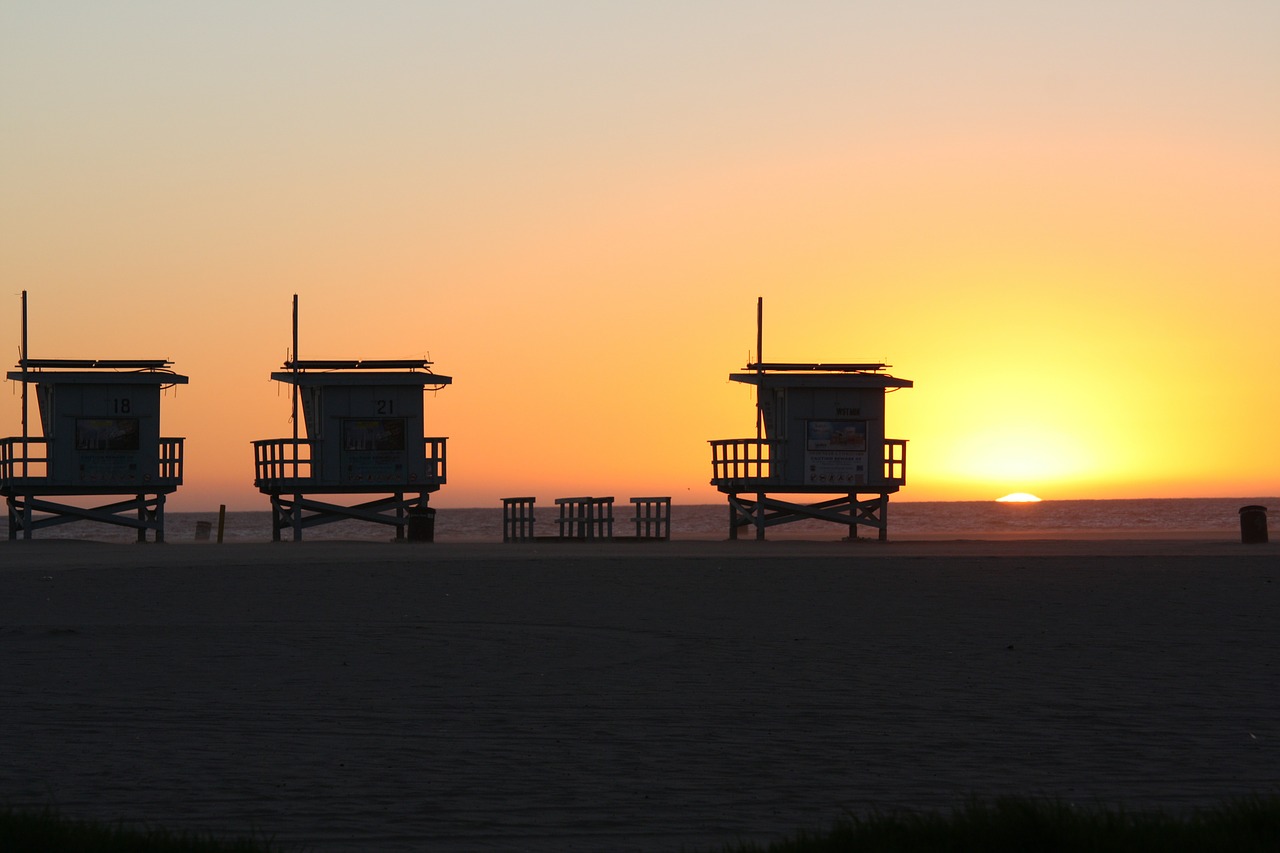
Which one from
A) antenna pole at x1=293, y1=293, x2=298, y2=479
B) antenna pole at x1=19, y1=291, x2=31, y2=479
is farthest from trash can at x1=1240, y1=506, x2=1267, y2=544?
antenna pole at x1=19, y1=291, x2=31, y2=479

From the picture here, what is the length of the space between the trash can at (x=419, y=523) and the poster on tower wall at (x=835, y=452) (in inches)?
400

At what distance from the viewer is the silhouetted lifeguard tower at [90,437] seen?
41.9 metres

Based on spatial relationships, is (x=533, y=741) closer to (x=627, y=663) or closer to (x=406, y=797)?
(x=406, y=797)

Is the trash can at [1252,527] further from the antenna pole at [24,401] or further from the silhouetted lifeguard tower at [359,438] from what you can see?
the antenna pole at [24,401]

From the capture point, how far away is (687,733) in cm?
975

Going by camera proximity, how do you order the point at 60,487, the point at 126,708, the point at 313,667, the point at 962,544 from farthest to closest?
the point at 60,487
the point at 962,544
the point at 313,667
the point at 126,708

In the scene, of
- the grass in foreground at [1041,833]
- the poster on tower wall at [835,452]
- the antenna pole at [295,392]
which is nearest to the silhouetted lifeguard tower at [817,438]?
the poster on tower wall at [835,452]

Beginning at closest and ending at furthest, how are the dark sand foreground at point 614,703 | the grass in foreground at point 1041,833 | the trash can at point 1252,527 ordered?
1. the grass in foreground at point 1041,833
2. the dark sand foreground at point 614,703
3. the trash can at point 1252,527

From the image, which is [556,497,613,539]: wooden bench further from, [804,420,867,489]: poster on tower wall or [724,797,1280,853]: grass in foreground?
[724,797,1280,853]: grass in foreground

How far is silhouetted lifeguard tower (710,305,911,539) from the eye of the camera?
42594mm

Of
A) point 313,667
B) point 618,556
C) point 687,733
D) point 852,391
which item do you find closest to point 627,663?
point 313,667

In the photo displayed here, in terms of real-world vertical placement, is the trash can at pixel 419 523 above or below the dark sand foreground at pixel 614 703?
above

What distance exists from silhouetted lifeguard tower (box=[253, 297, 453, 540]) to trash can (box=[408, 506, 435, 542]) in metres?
0.03

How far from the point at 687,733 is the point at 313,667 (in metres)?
4.36
